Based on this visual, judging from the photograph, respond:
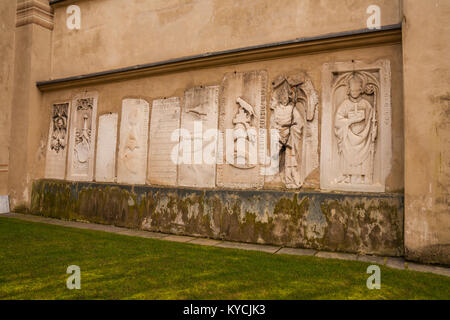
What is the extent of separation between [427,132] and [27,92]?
799cm

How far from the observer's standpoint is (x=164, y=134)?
6055mm

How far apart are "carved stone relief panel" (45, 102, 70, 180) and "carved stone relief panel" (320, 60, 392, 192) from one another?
18.5 ft

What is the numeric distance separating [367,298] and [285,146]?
270 centimetres

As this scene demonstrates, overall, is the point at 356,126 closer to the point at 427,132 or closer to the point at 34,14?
the point at 427,132

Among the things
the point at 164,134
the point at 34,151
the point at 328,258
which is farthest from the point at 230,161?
the point at 34,151

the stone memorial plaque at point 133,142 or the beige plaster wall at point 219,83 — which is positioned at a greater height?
the beige plaster wall at point 219,83

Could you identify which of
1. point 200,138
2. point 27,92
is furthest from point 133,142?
point 27,92

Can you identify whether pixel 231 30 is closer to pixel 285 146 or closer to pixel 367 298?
pixel 285 146

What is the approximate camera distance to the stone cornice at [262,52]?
4.55 m

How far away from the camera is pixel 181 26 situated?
20.3ft

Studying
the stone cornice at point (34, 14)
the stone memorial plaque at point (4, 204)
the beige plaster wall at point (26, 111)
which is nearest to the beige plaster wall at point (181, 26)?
the stone cornice at point (34, 14)

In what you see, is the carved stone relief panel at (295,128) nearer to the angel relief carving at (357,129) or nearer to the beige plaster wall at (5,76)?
the angel relief carving at (357,129)

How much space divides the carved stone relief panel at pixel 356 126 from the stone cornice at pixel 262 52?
301mm

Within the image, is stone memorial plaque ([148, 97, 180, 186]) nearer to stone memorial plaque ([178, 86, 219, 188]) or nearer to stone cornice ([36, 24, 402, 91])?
stone memorial plaque ([178, 86, 219, 188])
